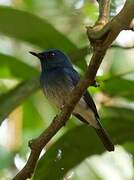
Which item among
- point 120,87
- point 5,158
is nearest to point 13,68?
point 5,158

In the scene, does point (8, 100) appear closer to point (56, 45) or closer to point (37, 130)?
point (56, 45)

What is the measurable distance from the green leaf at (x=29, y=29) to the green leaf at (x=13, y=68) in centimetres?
15

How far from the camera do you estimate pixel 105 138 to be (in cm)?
315

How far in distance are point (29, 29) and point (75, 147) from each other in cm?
82

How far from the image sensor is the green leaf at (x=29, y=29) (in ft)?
11.2

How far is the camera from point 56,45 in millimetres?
Result: 3539

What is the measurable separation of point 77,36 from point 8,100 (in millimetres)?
1841

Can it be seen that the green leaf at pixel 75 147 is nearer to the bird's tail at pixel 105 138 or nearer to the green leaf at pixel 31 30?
the bird's tail at pixel 105 138

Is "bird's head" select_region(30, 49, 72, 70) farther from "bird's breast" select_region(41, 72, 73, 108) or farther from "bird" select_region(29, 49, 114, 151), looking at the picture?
"bird's breast" select_region(41, 72, 73, 108)

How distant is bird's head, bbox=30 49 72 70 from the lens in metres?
3.70

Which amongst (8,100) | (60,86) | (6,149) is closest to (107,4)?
(8,100)

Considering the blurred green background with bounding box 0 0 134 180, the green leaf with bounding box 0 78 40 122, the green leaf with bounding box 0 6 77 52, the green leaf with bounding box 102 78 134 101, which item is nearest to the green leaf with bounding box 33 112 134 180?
Result: the blurred green background with bounding box 0 0 134 180

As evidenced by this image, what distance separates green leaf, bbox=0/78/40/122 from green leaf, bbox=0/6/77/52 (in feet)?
1.25

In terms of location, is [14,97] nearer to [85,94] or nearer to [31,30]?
[85,94]
